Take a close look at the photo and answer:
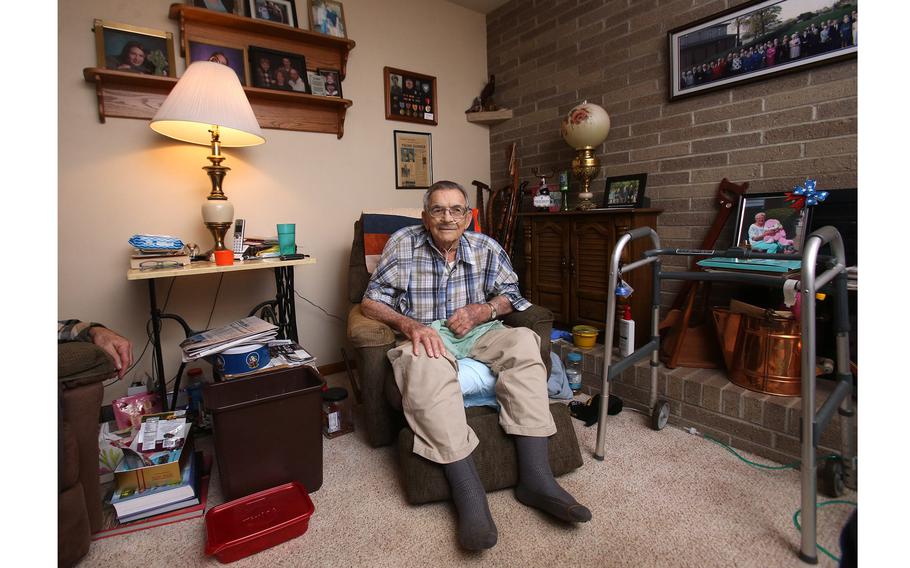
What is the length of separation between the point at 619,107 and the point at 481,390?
2007 mm

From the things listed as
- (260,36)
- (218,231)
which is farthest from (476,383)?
(260,36)

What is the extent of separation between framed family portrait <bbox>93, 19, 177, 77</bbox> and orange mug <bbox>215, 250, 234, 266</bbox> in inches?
41.5

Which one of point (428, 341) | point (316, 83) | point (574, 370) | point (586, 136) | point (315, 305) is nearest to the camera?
point (428, 341)

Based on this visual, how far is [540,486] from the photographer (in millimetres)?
1417

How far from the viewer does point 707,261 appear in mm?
1847

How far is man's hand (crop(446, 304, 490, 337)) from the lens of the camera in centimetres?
181

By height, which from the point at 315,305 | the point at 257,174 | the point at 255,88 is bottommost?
the point at 315,305

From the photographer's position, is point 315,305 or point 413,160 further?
point 413,160

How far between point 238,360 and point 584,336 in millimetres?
1703

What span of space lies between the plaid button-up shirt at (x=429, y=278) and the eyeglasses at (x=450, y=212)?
0.42 feet

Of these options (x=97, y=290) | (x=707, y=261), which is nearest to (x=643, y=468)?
(x=707, y=261)

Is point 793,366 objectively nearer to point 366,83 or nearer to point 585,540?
point 585,540

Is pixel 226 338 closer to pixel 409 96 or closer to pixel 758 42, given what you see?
pixel 409 96

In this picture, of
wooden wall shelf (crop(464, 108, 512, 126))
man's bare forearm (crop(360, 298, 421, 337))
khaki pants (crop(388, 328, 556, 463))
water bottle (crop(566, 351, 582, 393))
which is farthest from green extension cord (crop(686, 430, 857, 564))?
wooden wall shelf (crop(464, 108, 512, 126))
